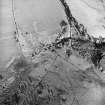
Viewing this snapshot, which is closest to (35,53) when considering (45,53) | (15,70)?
(45,53)

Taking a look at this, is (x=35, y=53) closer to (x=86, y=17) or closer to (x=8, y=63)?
(x=8, y=63)

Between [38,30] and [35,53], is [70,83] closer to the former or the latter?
[35,53]

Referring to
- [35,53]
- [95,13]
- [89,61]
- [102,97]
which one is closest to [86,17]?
[95,13]

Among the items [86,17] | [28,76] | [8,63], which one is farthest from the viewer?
[86,17]

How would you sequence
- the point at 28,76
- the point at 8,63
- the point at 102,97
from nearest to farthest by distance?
the point at 102,97
the point at 28,76
the point at 8,63

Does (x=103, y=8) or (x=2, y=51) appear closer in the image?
(x=2, y=51)

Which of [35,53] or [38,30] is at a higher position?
[38,30]

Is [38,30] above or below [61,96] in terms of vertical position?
above

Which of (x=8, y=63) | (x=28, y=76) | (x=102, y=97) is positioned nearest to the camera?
Result: (x=102, y=97)

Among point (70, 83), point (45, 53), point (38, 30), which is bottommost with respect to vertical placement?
point (70, 83)
